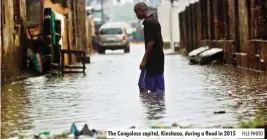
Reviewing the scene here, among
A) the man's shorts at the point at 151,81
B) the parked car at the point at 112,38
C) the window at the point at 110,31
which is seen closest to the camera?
the man's shorts at the point at 151,81

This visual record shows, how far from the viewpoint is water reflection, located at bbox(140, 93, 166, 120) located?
9.65 meters

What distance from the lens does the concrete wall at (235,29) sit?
19.8m

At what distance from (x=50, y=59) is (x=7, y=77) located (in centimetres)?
402

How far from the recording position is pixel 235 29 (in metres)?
23.8

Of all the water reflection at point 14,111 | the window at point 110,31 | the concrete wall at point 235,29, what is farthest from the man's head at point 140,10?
the window at point 110,31

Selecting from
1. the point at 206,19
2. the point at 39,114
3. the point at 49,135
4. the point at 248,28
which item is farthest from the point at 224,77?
the point at 206,19

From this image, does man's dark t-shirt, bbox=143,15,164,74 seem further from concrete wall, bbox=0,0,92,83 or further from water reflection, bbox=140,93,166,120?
concrete wall, bbox=0,0,92,83

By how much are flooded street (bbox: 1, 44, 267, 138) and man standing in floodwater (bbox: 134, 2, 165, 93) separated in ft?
0.87

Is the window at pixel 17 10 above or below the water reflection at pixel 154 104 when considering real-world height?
above

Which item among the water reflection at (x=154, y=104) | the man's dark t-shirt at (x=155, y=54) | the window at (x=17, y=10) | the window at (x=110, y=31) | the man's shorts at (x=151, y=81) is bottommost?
the water reflection at (x=154, y=104)

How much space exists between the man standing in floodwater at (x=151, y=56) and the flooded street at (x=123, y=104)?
0.87ft

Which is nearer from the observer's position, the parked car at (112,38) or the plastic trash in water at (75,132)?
the plastic trash in water at (75,132)
